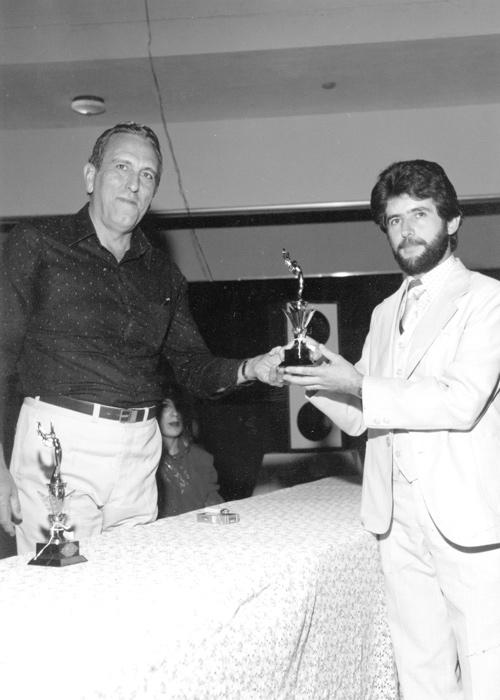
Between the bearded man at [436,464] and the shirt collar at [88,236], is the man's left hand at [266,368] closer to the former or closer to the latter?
the bearded man at [436,464]

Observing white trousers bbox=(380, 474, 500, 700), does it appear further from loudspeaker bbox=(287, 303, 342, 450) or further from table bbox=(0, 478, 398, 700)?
loudspeaker bbox=(287, 303, 342, 450)

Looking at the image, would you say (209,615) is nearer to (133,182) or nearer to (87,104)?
(133,182)

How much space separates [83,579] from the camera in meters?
1.28

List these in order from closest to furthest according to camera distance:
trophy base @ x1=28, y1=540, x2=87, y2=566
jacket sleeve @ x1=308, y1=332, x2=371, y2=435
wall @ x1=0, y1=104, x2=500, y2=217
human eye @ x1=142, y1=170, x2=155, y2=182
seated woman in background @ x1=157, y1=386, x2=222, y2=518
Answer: trophy base @ x1=28, y1=540, x2=87, y2=566 → jacket sleeve @ x1=308, y1=332, x2=371, y2=435 → human eye @ x1=142, y1=170, x2=155, y2=182 → seated woman in background @ x1=157, y1=386, x2=222, y2=518 → wall @ x1=0, y1=104, x2=500, y2=217

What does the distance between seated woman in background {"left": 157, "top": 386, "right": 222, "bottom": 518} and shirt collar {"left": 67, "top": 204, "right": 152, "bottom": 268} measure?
1504 mm

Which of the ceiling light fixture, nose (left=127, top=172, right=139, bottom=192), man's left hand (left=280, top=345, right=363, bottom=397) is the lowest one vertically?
man's left hand (left=280, top=345, right=363, bottom=397)

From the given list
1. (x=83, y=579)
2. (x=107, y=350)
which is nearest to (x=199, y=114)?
(x=107, y=350)

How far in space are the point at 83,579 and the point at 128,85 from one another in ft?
9.32

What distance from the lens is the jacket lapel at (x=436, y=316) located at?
66.3 inches

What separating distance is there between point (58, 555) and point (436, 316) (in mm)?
937

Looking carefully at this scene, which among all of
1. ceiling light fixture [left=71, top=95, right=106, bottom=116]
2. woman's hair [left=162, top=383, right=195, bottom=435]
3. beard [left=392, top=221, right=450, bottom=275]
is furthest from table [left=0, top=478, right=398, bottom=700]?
ceiling light fixture [left=71, top=95, right=106, bottom=116]

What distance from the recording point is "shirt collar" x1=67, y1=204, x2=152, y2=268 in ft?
6.56

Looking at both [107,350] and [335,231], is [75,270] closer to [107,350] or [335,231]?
[107,350]

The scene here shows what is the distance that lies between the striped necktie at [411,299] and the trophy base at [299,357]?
0.27 m
